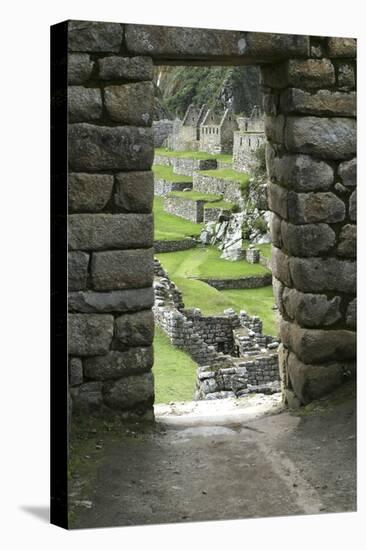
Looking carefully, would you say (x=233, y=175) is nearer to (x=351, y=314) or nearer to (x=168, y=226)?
(x=168, y=226)

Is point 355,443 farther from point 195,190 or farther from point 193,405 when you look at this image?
point 195,190

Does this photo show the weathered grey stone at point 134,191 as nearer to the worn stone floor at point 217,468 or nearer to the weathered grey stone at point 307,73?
the weathered grey stone at point 307,73

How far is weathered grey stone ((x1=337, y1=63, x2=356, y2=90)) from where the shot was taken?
364 inches

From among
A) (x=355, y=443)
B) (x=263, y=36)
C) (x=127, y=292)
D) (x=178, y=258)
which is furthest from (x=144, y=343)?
(x=263, y=36)

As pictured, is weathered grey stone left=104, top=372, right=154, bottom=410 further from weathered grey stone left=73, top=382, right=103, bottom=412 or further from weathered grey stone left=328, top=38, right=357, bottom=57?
weathered grey stone left=328, top=38, right=357, bottom=57

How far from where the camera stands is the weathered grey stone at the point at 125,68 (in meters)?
8.52

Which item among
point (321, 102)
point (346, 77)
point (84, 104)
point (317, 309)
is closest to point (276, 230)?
point (317, 309)

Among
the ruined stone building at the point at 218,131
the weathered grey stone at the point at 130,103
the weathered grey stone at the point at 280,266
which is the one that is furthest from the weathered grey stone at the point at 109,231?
the ruined stone building at the point at 218,131

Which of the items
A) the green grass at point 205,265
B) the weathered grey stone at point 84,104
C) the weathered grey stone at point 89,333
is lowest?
the weathered grey stone at point 89,333

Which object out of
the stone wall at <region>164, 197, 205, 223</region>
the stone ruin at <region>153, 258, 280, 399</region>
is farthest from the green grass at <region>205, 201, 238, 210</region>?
the stone ruin at <region>153, 258, 280, 399</region>

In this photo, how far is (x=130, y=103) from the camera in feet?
28.2

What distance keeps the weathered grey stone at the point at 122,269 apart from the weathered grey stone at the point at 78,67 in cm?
129

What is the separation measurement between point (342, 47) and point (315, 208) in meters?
1.32

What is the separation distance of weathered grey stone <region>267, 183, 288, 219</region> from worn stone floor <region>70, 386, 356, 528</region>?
163 cm
